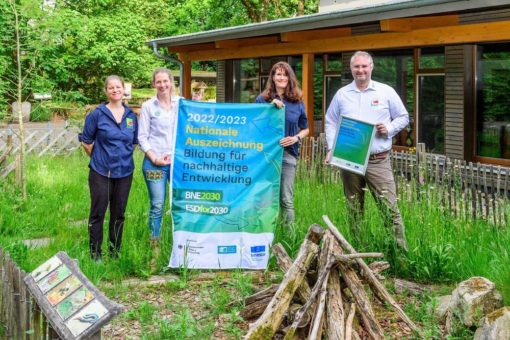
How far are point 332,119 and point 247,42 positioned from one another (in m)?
11.9

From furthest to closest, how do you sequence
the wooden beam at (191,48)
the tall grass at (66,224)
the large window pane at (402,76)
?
the wooden beam at (191,48), the large window pane at (402,76), the tall grass at (66,224)

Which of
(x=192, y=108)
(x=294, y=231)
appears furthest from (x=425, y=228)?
(x=192, y=108)

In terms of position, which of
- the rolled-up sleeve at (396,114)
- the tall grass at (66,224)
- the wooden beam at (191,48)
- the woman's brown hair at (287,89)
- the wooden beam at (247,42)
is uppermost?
the wooden beam at (191,48)

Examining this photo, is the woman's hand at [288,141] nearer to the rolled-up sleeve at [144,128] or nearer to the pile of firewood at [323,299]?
the rolled-up sleeve at [144,128]

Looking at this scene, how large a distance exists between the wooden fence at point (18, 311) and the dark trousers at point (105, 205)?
170 centimetres

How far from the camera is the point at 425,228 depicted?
616cm

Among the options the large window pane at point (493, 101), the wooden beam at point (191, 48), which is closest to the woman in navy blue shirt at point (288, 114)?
the large window pane at point (493, 101)

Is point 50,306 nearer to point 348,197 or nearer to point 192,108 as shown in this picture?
point 192,108

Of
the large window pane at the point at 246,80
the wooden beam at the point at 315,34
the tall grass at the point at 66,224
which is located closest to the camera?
the tall grass at the point at 66,224

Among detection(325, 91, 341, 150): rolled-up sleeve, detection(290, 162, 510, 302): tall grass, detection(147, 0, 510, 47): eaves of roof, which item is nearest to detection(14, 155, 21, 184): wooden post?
detection(147, 0, 510, 47): eaves of roof

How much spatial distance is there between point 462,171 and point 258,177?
4436 millimetres

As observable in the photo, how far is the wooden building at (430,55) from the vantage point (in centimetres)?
1135

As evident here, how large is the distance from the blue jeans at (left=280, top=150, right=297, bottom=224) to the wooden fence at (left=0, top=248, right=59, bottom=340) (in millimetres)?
2775

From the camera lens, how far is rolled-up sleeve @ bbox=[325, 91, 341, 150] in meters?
6.24
